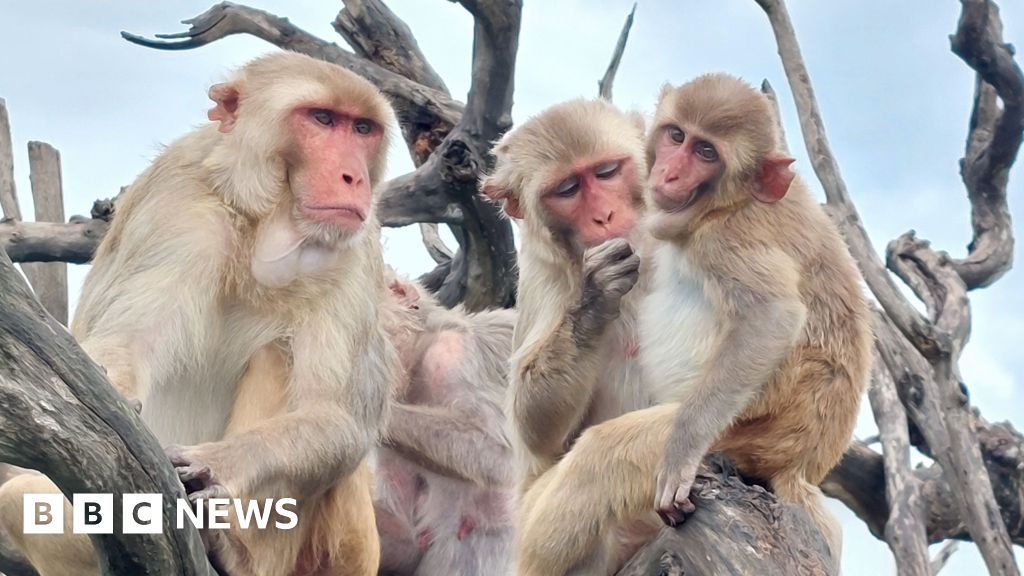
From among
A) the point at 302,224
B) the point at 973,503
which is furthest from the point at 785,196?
the point at 973,503

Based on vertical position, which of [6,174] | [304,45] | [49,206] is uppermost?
[304,45]

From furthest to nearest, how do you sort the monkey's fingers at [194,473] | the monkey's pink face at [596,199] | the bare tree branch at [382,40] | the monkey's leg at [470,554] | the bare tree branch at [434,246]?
1. the bare tree branch at [434,246]
2. the bare tree branch at [382,40]
3. the monkey's leg at [470,554]
4. the monkey's pink face at [596,199]
5. the monkey's fingers at [194,473]

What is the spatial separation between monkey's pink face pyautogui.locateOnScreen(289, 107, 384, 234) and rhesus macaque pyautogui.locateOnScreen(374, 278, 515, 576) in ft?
6.37

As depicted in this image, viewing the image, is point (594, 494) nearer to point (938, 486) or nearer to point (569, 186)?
point (569, 186)

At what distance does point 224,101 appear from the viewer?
14.8 ft

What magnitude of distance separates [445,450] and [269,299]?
6.38ft

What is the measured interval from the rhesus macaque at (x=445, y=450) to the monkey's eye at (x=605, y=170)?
1.88 meters

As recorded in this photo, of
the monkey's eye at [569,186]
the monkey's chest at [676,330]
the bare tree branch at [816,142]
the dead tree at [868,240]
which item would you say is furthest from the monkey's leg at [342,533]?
the bare tree branch at [816,142]

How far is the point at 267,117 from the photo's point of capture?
14.3 feet

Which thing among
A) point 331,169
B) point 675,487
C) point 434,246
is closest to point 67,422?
point 331,169

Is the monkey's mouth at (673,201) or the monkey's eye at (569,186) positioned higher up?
the monkey's eye at (569,186)

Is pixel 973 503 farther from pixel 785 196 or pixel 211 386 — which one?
pixel 211 386

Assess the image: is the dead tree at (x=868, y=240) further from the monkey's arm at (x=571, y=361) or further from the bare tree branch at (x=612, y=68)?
the monkey's arm at (x=571, y=361)

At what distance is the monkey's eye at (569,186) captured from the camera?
15.2 ft
